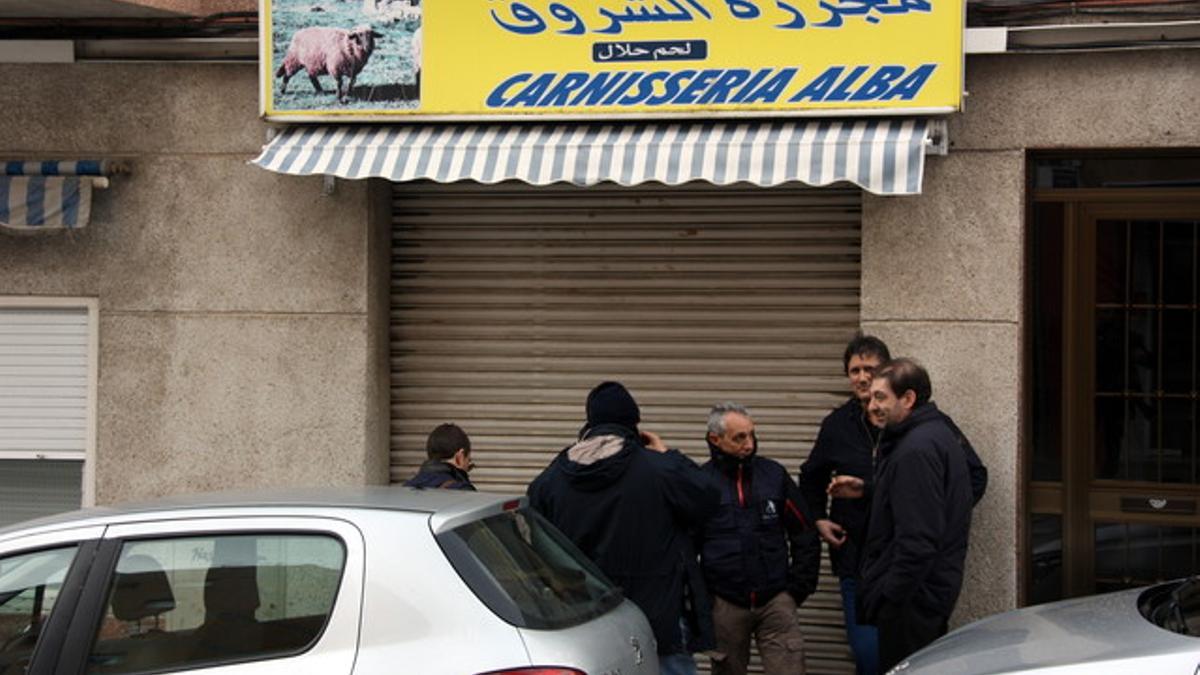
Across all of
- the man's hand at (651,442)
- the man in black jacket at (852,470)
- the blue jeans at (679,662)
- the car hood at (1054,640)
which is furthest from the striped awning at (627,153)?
the car hood at (1054,640)

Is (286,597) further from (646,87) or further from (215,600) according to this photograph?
(646,87)

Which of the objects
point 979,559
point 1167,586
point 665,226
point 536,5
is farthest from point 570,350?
point 1167,586

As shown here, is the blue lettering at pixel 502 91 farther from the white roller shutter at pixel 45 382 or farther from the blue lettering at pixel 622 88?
the white roller shutter at pixel 45 382

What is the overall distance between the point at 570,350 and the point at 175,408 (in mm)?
2349

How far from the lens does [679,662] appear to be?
7199 millimetres

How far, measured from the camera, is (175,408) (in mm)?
9797

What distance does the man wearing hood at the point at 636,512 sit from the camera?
7.05 meters

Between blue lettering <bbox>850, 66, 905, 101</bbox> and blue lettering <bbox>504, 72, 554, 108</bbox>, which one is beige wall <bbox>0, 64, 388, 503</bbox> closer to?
blue lettering <bbox>504, 72, 554, 108</bbox>

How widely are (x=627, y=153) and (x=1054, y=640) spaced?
3969 mm

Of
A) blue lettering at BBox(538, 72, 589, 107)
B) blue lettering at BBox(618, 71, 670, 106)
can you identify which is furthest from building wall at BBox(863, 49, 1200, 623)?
blue lettering at BBox(538, 72, 589, 107)

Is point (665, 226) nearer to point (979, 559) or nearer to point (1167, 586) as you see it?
point (979, 559)

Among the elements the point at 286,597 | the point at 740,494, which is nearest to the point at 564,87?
the point at 740,494

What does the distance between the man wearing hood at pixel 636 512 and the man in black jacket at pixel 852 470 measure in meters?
1.19

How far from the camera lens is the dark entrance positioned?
29.1 ft
